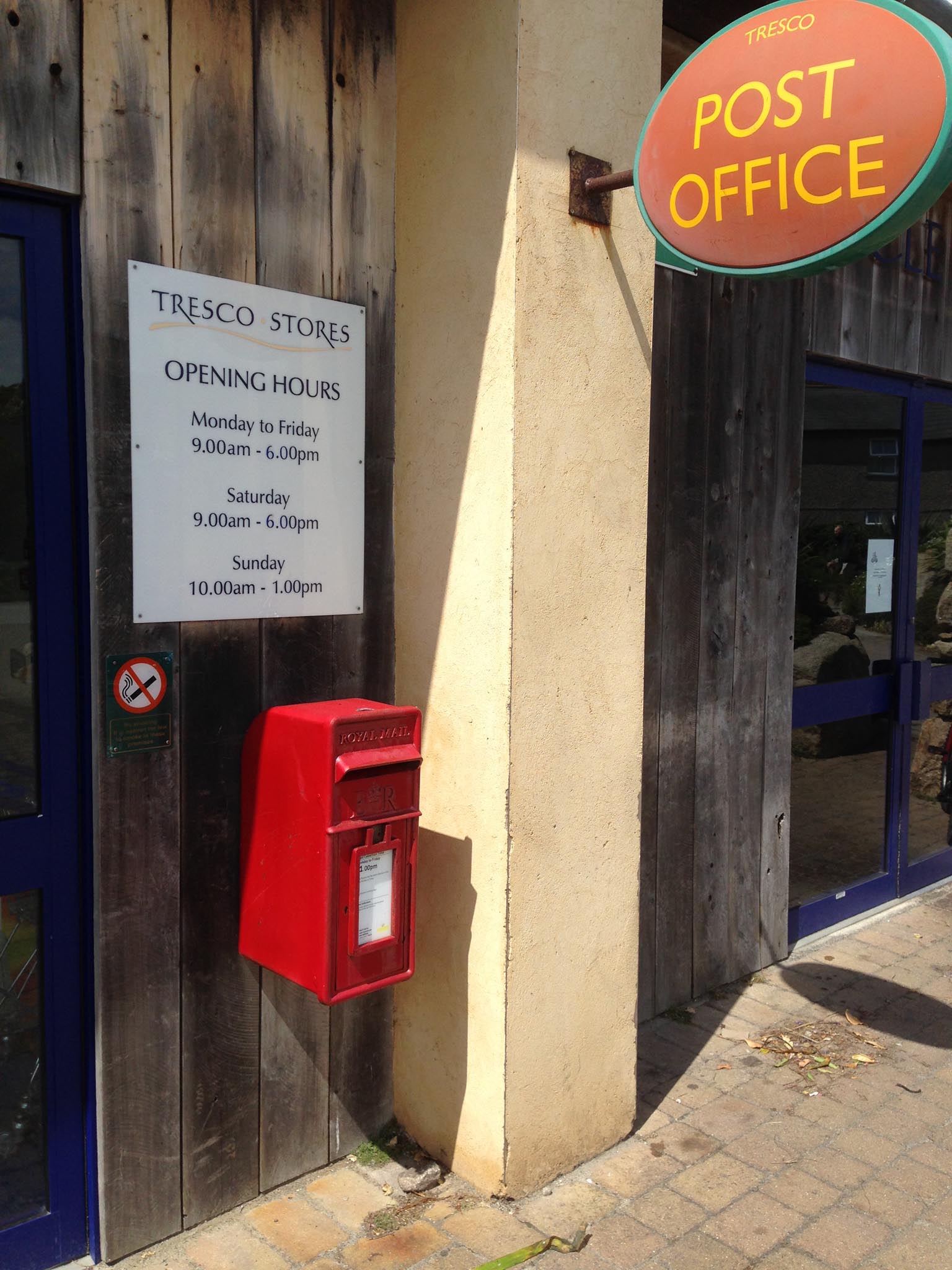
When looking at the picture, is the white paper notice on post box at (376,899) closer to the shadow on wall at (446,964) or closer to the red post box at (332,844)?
the red post box at (332,844)

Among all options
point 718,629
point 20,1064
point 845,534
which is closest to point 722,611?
point 718,629

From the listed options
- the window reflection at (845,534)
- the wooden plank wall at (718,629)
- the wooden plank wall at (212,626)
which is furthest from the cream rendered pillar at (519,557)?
the window reflection at (845,534)

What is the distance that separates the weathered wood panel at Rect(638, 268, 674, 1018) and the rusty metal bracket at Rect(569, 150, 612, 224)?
3.17ft

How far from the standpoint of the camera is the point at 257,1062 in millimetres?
2846

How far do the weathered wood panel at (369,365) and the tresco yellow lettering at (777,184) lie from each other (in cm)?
91

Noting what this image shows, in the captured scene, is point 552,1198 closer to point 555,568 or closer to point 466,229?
point 555,568

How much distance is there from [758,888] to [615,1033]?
1.52 m

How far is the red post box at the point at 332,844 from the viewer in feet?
8.32

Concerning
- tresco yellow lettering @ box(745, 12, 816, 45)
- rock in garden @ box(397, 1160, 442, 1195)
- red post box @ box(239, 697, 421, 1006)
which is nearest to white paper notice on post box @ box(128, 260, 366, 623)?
red post box @ box(239, 697, 421, 1006)

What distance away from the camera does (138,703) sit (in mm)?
2541

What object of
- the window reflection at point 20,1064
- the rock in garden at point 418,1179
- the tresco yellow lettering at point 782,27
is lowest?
the rock in garden at point 418,1179

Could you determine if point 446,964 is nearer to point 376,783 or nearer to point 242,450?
point 376,783

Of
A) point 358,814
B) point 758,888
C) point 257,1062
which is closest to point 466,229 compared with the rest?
point 358,814

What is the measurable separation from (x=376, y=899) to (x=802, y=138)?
6.45ft
